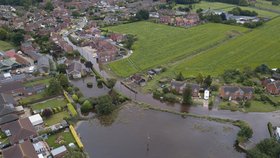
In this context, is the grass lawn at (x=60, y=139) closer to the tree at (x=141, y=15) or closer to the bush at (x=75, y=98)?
the bush at (x=75, y=98)

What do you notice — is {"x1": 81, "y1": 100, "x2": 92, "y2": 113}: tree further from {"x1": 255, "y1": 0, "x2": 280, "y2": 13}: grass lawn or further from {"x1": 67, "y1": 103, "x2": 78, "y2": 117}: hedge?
{"x1": 255, "y1": 0, "x2": 280, "y2": 13}: grass lawn

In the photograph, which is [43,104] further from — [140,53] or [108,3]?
[108,3]

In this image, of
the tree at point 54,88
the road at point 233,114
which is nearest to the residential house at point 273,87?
the road at point 233,114

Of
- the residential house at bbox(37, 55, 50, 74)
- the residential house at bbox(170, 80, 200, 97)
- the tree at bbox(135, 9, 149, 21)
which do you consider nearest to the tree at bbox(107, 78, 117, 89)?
the residential house at bbox(170, 80, 200, 97)

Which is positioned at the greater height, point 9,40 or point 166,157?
point 9,40

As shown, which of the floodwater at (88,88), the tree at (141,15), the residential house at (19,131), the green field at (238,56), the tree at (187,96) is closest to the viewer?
the residential house at (19,131)

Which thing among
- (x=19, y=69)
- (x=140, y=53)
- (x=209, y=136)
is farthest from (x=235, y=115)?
(x=19, y=69)
